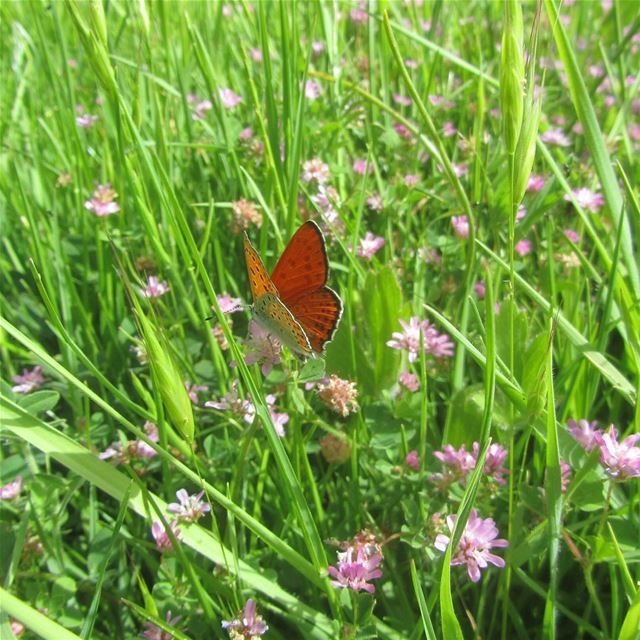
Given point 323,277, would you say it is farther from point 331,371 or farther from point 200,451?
point 200,451

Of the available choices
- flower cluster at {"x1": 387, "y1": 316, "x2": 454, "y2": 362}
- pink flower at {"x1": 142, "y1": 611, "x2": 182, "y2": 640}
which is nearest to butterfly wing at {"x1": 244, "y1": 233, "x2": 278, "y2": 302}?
flower cluster at {"x1": 387, "y1": 316, "x2": 454, "y2": 362}

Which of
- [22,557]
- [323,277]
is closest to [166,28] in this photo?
[323,277]

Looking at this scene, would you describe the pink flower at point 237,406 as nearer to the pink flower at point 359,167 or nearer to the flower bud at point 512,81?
the flower bud at point 512,81

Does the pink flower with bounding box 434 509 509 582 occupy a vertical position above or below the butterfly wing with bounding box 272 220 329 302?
below

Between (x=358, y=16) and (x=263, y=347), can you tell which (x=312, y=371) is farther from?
(x=358, y=16)

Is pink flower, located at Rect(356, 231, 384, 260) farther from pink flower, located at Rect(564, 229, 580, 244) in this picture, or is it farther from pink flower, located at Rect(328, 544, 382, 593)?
pink flower, located at Rect(328, 544, 382, 593)

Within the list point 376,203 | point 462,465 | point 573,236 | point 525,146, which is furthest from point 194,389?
point 573,236
